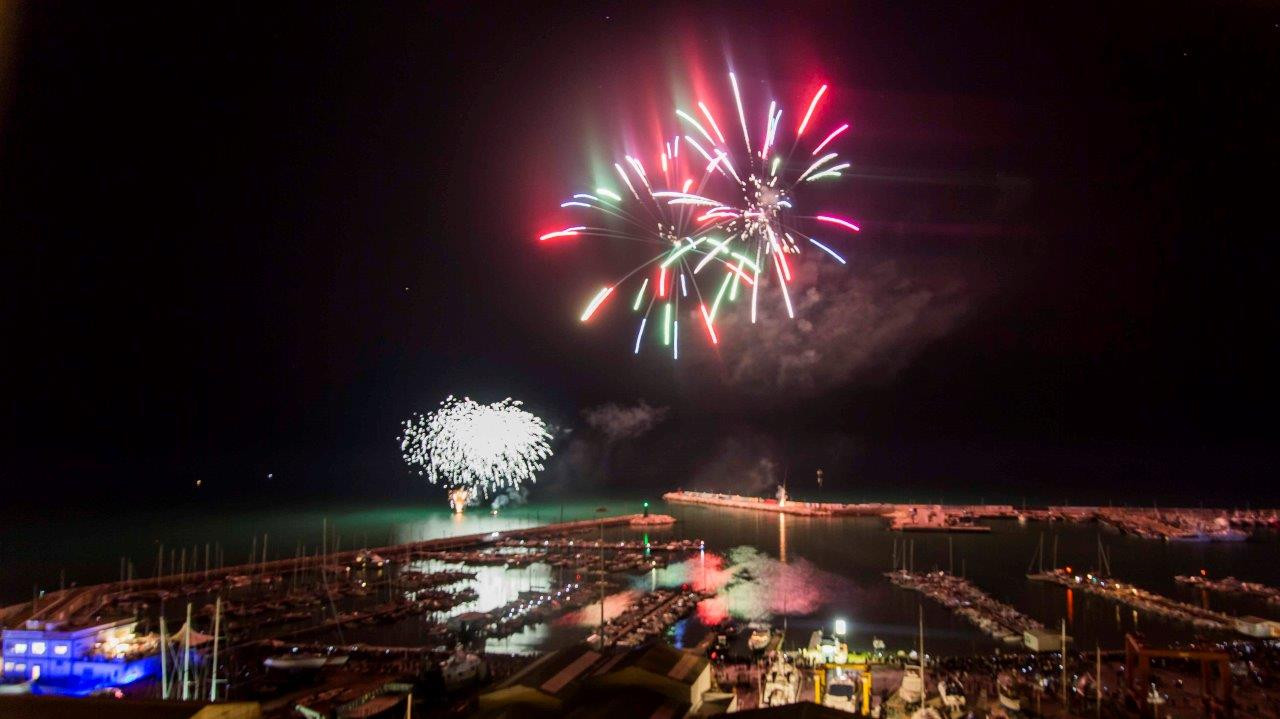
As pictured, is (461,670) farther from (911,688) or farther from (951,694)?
(951,694)

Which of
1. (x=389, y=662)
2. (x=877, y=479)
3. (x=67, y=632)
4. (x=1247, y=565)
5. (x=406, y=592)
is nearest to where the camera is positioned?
(x=67, y=632)

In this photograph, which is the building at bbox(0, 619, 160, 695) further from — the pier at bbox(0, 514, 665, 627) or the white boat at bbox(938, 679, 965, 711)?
the white boat at bbox(938, 679, 965, 711)

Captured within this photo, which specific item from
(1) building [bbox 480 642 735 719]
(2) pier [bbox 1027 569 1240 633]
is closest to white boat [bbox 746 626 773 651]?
(1) building [bbox 480 642 735 719]

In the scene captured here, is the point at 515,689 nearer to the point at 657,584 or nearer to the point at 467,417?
the point at 657,584

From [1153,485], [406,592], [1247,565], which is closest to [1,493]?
[406,592]

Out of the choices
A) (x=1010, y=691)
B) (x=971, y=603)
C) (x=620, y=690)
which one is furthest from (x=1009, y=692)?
(x=971, y=603)

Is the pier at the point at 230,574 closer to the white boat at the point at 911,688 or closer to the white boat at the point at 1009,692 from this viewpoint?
the white boat at the point at 911,688

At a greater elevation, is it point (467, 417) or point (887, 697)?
point (467, 417)
